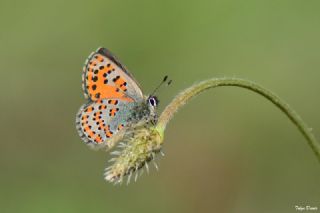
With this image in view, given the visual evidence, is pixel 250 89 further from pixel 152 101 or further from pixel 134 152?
pixel 152 101

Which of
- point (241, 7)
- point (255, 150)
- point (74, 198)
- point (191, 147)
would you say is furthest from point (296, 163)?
point (241, 7)

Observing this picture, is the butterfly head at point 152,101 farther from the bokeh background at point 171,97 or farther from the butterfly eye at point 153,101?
the bokeh background at point 171,97

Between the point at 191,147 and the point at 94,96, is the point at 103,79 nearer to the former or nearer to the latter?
the point at 94,96

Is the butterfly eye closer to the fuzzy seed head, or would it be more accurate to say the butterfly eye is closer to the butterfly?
the butterfly

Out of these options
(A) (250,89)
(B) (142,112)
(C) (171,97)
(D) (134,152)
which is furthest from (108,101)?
(C) (171,97)

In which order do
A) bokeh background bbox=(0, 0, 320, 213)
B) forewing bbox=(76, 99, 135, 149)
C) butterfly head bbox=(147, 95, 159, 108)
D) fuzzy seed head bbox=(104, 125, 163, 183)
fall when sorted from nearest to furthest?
fuzzy seed head bbox=(104, 125, 163, 183), forewing bbox=(76, 99, 135, 149), butterfly head bbox=(147, 95, 159, 108), bokeh background bbox=(0, 0, 320, 213)

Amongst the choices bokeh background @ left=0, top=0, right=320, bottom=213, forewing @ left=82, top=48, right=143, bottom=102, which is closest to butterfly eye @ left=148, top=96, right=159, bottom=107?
forewing @ left=82, top=48, right=143, bottom=102
